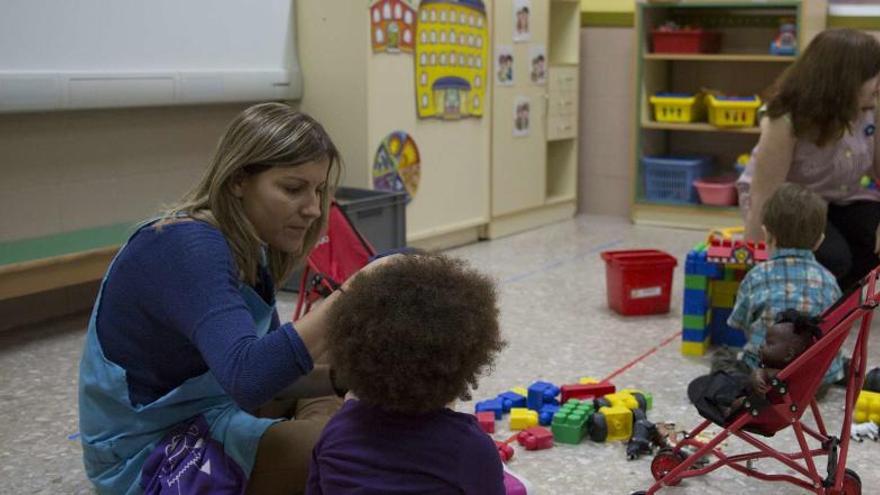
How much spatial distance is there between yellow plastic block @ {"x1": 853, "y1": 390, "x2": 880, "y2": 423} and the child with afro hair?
1.71 metres

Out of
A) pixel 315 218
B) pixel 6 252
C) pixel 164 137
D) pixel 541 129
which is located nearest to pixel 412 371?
pixel 315 218

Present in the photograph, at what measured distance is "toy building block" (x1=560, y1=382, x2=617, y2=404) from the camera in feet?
9.73

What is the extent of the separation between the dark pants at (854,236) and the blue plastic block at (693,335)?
59 cm

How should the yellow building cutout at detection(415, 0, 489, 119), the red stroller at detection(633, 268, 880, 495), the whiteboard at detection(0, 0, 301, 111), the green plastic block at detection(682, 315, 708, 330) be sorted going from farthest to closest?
the yellow building cutout at detection(415, 0, 489, 119) → the whiteboard at detection(0, 0, 301, 111) → the green plastic block at detection(682, 315, 708, 330) → the red stroller at detection(633, 268, 880, 495)

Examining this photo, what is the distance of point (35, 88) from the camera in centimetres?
364

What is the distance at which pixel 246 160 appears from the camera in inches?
71.9

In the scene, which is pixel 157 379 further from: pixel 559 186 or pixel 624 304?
pixel 559 186

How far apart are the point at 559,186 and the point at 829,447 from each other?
4286 mm

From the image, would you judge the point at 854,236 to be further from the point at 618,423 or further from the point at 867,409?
the point at 618,423

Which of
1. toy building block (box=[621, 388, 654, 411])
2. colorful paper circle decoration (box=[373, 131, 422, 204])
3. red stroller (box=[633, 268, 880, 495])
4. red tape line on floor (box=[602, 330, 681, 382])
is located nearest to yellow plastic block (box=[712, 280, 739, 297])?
red tape line on floor (box=[602, 330, 681, 382])

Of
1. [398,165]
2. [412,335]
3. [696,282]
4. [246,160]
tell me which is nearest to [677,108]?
[398,165]

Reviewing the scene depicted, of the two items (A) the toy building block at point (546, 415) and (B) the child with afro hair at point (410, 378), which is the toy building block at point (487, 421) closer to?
(A) the toy building block at point (546, 415)

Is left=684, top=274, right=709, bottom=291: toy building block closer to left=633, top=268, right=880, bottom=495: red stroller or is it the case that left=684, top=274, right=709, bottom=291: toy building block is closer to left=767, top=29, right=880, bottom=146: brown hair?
left=767, top=29, right=880, bottom=146: brown hair

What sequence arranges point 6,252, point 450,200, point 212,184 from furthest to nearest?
1. point 450,200
2. point 6,252
3. point 212,184
